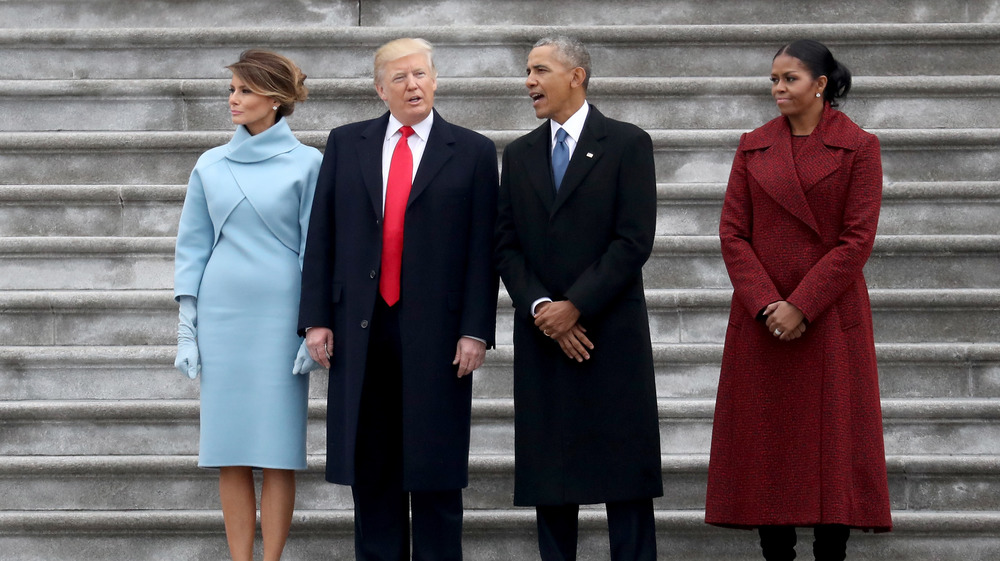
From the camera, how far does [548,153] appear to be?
12.5 feet

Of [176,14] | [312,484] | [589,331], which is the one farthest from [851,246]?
[176,14]

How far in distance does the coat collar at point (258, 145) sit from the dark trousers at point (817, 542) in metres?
1.92

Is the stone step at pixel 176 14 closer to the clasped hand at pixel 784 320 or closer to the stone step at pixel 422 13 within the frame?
the stone step at pixel 422 13

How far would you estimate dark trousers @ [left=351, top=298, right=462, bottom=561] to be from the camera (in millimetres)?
3771

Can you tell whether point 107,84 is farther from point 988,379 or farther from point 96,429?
point 988,379

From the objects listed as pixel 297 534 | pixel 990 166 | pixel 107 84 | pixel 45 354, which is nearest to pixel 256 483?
pixel 297 534

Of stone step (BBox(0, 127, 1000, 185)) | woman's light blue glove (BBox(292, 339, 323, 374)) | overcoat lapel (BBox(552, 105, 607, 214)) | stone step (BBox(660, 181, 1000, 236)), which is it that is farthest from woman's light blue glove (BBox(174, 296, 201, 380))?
stone step (BBox(660, 181, 1000, 236))

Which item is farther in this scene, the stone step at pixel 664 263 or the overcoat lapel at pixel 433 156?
the stone step at pixel 664 263

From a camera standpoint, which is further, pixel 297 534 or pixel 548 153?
pixel 297 534

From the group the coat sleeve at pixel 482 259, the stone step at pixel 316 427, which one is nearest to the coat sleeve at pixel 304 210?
the coat sleeve at pixel 482 259

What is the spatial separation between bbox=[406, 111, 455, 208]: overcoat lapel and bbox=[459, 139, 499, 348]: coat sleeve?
0.34 ft

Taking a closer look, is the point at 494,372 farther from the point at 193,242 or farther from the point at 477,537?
the point at 193,242

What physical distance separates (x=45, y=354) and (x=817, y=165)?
3.01m

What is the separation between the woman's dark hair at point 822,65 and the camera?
12.6ft
